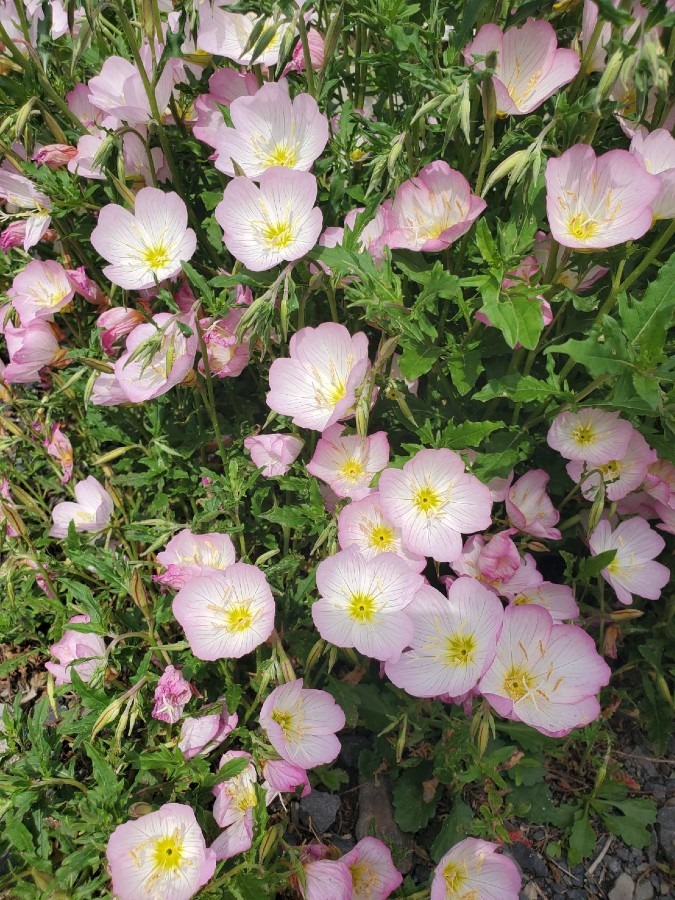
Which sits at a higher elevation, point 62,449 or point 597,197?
point 597,197

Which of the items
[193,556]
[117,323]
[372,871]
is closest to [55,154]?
[117,323]

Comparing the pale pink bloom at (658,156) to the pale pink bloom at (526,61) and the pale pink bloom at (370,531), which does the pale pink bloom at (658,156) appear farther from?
the pale pink bloom at (370,531)

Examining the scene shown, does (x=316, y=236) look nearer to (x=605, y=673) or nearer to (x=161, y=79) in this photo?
(x=161, y=79)

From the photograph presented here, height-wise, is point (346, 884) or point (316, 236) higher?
point (316, 236)

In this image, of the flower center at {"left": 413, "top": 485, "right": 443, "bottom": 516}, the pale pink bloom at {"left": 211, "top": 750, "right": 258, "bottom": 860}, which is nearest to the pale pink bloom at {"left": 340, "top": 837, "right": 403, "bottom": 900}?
the pale pink bloom at {"left": 211, "top": 750, "right": 258, "bottom": 860}

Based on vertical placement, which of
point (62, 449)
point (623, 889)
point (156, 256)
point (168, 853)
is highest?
point (156, 256)

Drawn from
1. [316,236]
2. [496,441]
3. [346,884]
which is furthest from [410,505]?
[346,884]

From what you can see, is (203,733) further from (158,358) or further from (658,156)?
(658,156)
